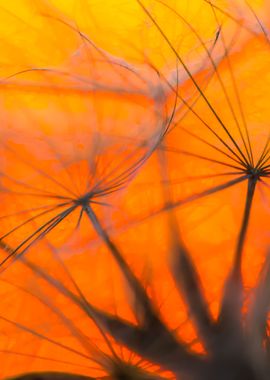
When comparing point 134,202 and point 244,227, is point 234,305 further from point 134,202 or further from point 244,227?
point 134,202

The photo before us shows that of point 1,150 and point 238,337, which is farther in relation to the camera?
point 1,150

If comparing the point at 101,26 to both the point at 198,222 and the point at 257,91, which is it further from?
the point at 198,222

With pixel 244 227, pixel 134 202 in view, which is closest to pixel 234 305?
pixel 244 227

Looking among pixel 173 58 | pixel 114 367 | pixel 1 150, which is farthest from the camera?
pixel 173 58

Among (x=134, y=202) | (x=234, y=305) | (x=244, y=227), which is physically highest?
(x=134, y=202)

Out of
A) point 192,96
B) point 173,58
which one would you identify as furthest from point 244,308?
point 173,58

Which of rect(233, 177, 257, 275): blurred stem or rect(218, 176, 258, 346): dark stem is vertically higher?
rect(233, 177, 257, 275): blurred stem

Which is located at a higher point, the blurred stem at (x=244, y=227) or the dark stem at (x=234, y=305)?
the blurred stem at (x=244, y=227)

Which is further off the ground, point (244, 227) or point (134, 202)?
point (134, 202)
